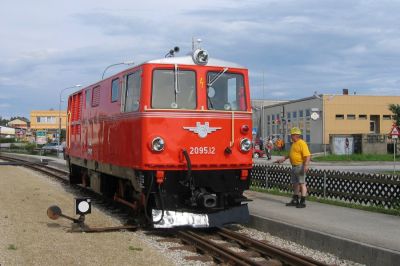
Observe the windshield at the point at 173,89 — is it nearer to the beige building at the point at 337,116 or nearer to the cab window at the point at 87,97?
the cab window at the point at 87,97

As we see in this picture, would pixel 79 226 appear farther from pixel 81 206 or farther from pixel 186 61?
pixel 186 61

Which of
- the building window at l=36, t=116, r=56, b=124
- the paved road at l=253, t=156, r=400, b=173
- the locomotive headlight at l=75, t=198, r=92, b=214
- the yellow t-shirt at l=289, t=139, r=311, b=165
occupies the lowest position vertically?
the paved road at l=253, t=156, r=400, b=173

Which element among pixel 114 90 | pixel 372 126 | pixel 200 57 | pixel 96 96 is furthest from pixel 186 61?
pixel 372 126

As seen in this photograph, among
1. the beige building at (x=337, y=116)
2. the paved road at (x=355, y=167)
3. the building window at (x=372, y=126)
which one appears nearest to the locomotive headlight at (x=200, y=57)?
the paved road at (x=355, y=167)

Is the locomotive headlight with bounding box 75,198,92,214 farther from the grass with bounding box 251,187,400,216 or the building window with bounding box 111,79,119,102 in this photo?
the grass with bounding box 251,187,400,216

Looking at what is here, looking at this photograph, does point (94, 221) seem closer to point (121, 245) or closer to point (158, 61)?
Answer: point (121, 245)

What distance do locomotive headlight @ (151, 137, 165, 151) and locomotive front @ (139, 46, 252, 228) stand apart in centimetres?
2

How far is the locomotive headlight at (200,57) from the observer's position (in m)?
10.6

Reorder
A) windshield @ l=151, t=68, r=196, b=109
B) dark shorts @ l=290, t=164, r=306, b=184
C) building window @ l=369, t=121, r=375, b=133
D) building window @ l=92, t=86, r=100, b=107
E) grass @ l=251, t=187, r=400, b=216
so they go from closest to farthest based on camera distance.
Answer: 1. windshield @ l=151, t=68, r=196, b=109
2. grass @ l=251, t=187, r=400, b=216
3. dark shorts @ l=290, t=164, r=306, b=184
4. building window @ l=92, t=86, r=100, b=107
5. building window @ l=369, t=121, r=375, b=133

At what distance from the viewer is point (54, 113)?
13200cm

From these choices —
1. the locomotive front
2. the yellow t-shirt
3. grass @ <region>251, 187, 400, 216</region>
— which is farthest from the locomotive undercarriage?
grass @ <region>251, 187, 400, 216</region>

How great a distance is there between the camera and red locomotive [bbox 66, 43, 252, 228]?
1006 centimetres

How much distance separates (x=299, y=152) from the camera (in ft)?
41.4

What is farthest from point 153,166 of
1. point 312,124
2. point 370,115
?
point 370,115
